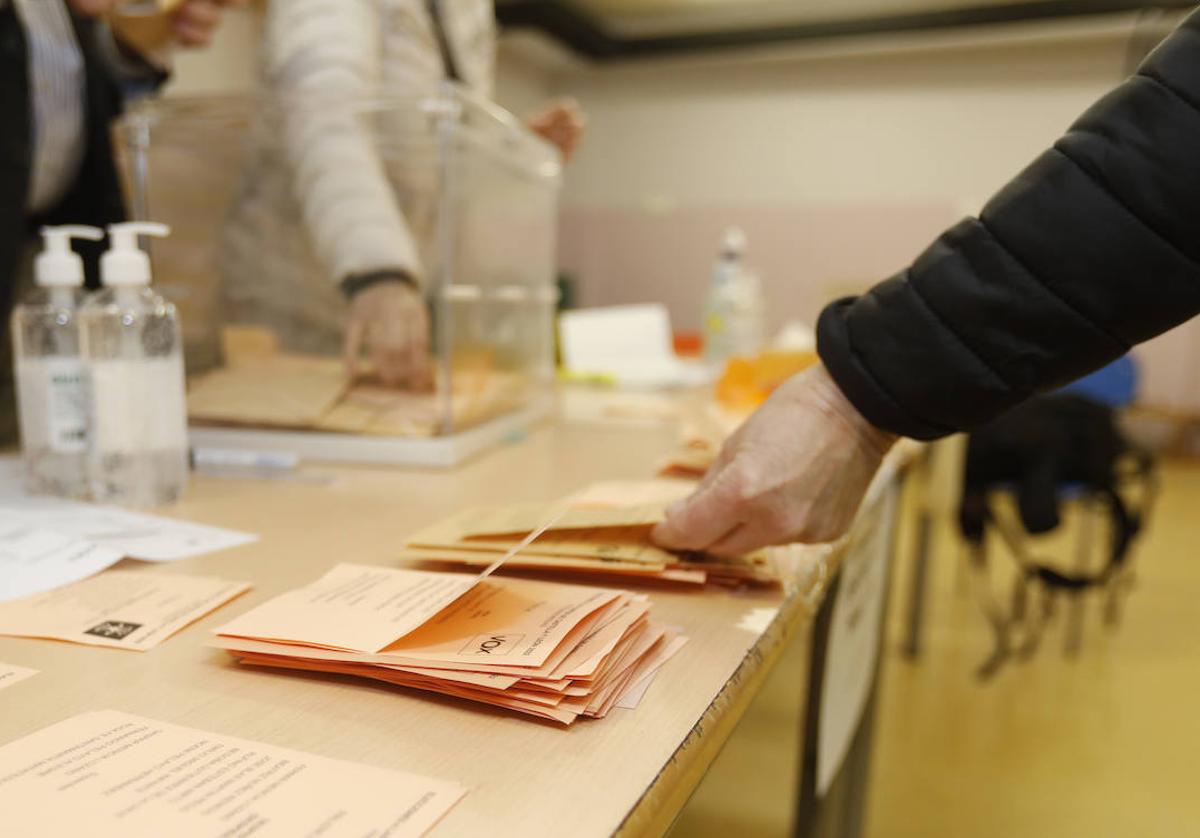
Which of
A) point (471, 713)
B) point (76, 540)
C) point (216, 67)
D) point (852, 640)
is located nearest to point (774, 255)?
point (216, 67)

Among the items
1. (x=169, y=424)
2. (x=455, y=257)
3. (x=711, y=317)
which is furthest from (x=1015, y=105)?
(x=169, y=424)

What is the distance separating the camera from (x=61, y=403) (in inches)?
27.7

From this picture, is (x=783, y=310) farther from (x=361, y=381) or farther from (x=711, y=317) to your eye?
(x=361, y=381)

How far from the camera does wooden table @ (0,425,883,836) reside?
1.07ft

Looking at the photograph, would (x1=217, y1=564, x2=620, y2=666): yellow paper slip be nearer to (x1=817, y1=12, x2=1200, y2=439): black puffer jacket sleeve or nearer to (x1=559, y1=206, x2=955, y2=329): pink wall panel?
(x1=817, y1=12, x2=1200, y2=439): black puffer jacket sleeve

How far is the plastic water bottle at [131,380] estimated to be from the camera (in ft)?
2.26

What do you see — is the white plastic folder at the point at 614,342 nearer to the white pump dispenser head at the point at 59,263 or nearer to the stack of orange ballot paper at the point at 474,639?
the white pump dispenser head at the point at 59,263

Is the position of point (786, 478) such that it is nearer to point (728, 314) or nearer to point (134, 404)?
point (134, 404)

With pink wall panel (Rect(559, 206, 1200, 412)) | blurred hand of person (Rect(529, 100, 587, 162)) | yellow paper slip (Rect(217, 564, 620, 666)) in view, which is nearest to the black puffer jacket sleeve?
yellow paper slip (Rect(217, 564, 620, 666))

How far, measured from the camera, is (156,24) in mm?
1047

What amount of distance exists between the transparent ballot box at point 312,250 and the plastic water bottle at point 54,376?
0.52ft

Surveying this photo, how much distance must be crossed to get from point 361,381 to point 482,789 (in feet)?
2.34

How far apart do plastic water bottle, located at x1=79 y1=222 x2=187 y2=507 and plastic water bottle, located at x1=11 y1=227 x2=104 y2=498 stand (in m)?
0.02

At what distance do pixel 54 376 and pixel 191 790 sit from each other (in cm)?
51
